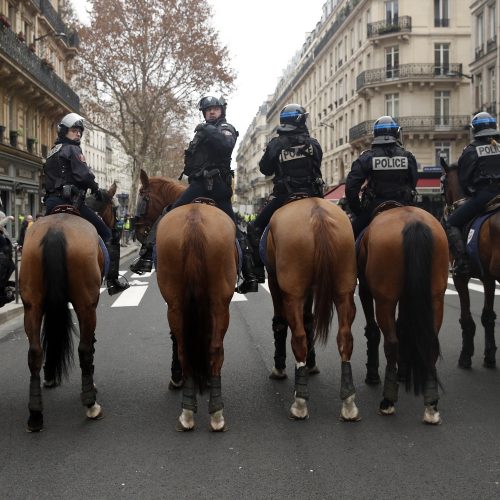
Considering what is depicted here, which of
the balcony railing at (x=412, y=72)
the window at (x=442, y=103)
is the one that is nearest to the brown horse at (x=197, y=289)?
the balcony railing at (x=412, y=72)

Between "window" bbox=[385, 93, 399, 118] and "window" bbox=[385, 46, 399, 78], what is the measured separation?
1.50 m

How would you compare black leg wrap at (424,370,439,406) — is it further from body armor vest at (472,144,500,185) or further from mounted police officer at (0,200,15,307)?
mounted police officer at (0,200,15,307)

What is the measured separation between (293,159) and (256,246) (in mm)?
1242

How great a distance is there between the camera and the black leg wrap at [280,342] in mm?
6656

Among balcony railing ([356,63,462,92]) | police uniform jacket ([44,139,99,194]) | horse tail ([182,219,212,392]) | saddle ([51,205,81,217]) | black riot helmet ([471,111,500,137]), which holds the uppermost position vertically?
balcony railing ([356,63,462,92])

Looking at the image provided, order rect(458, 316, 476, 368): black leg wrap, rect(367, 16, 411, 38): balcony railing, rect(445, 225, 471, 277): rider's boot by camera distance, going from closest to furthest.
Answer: rect(445, 225, 471, 277): rider's boot
rect(458, 316, 476, 368): black leg wrap
rect(367, 16, 411, 38): balcony railing

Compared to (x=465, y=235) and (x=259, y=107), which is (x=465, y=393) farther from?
(x=259, y=107)

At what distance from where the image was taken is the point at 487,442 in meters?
4.66

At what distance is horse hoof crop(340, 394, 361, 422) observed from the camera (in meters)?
5.18

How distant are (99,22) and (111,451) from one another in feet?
113

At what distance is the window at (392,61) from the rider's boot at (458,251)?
42.6 meters

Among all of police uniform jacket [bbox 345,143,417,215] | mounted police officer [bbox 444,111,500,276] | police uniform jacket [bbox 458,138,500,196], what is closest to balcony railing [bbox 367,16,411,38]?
mounted police officer [bbox 444,111,500,276]

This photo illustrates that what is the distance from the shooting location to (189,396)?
5.11 metres

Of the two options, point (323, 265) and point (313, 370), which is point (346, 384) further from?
point (313, 370)
